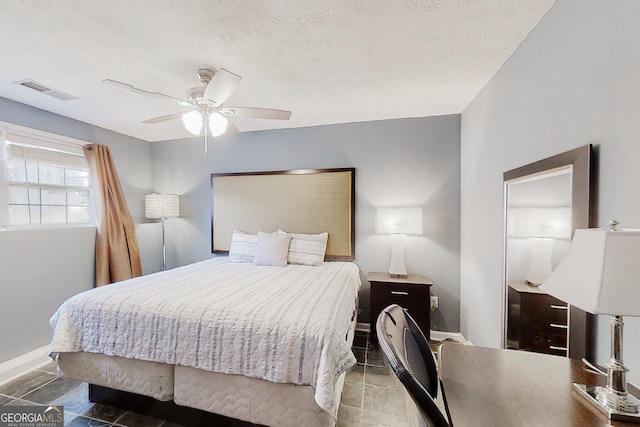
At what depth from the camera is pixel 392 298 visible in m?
2.65

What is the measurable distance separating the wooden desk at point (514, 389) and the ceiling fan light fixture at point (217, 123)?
7.03ft

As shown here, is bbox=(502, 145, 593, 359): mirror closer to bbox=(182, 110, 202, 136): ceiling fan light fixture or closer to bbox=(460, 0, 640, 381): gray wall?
bbox=(460, 0, 640, 381): gray wall

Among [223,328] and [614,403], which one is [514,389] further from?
[223,328]

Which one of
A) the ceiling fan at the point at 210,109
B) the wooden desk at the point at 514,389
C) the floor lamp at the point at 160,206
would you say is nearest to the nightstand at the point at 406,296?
the wooden desk at the point at 514,389

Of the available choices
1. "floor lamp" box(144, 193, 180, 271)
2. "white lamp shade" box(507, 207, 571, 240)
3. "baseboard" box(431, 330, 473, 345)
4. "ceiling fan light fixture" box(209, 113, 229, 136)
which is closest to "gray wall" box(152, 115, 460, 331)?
"baseboard" box(431, 330, 473, 345)

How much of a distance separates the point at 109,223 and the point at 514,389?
3.91 meters

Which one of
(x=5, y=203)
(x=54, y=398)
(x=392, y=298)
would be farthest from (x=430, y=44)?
(x=5, y=203)

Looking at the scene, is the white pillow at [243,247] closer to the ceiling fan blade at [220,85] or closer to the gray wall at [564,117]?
the ceiling fan blade at [220,85]

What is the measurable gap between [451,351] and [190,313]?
1427mm

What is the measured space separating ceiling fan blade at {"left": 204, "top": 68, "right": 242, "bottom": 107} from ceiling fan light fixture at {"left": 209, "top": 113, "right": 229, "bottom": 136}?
22 centimetres

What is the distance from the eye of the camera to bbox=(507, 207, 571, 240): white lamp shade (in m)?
1.28

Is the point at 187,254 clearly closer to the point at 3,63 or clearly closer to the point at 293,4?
the point at 3,63

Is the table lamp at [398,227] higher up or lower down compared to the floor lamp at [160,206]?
lower down

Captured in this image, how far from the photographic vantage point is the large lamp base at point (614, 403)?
2.35 ft
